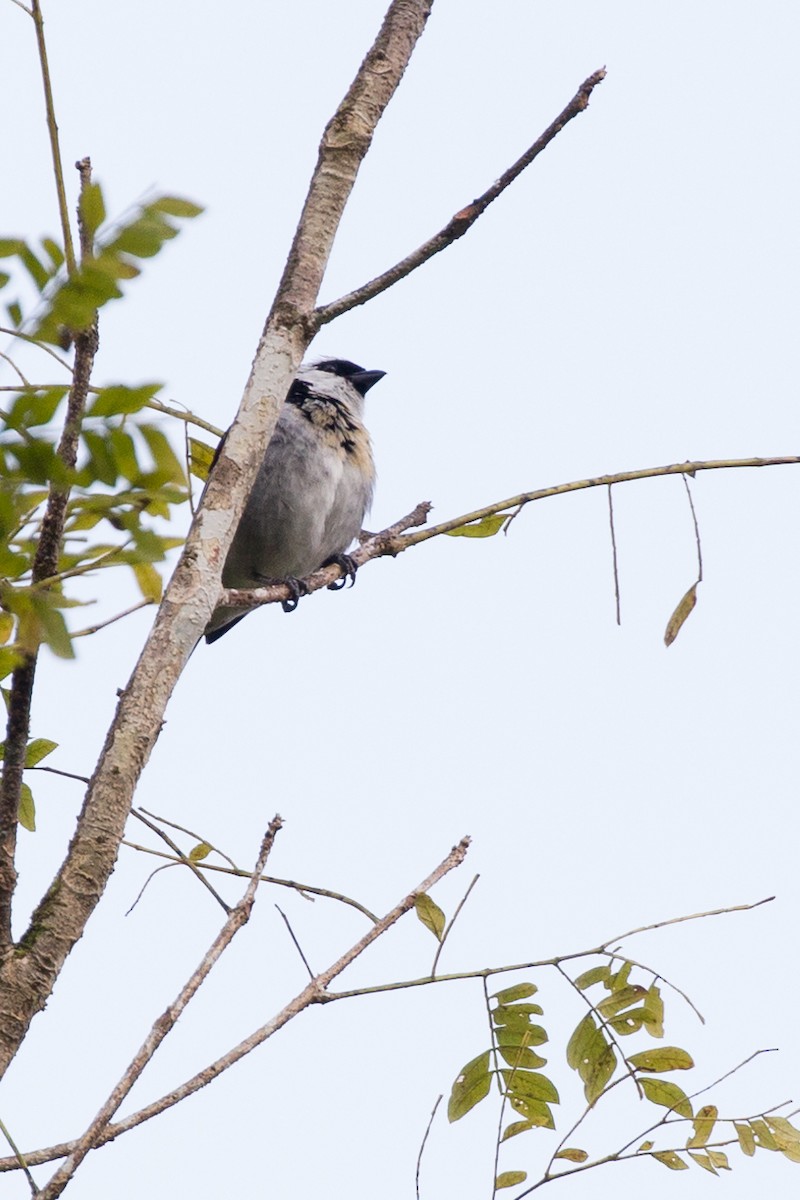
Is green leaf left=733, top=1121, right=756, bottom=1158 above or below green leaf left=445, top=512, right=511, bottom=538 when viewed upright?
below

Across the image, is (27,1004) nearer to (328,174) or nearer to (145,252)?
(145,252)

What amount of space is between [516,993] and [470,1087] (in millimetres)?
192

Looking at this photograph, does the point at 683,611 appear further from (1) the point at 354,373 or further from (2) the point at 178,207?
(1) the point at 354,373

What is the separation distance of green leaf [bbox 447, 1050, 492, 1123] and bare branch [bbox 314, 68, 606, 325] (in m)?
1.36

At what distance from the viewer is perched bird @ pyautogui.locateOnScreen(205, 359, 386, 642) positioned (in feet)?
18.2

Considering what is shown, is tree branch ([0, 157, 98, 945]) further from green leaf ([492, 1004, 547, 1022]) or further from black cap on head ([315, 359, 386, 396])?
black cap on head ([315, 359, 386, 396])

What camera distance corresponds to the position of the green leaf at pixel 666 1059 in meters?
2.39

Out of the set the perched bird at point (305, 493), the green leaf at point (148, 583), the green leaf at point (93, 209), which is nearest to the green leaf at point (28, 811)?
the green leaf at point (148, 583)

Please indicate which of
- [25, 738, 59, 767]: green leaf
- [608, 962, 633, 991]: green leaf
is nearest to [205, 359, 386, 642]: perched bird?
[25, 738, 59, 767]: green leaf

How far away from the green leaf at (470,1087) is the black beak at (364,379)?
14.2 ft

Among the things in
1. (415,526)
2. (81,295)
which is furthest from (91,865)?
(415,526)

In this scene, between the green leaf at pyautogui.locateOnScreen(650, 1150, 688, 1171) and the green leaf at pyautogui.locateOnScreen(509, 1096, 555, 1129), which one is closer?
the green leaf at pyautogui.locateOnScreen(650, 1150, 688, 1171)

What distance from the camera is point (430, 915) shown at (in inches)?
92.9

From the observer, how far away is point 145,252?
1.26 metres
